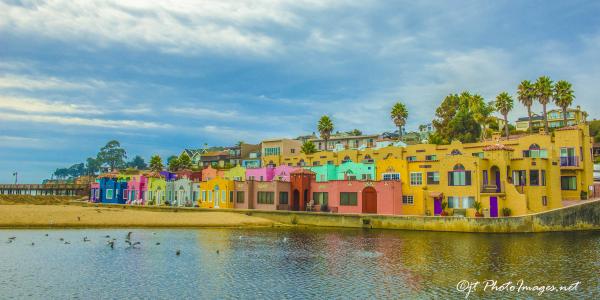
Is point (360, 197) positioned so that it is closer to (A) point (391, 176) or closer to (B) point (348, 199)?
(B) point (348, 199)

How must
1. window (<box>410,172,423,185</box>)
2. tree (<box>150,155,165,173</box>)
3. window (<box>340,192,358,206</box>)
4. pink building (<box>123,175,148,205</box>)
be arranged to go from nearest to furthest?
window (<box>410,172,423,185</box>) → window (<box>340,192,358,206</box>) → pink building (<box>123,175,148,205</box>) → tree (<box>150,155,165,173</box>)

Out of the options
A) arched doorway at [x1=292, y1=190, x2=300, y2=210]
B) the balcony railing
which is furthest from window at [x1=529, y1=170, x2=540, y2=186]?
arched doorway at [x1=292, y1=190, x2=300, y2=210]

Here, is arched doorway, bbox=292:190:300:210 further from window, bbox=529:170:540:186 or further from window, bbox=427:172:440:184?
window, bbox=529:170:540:186

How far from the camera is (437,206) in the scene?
6209 centimetres

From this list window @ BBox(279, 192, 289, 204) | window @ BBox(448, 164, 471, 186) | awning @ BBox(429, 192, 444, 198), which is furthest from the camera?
window @ BBox(279, 192, 289, 204)

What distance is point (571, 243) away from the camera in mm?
48125

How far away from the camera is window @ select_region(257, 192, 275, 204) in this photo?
73.9 metres

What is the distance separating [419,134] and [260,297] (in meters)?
112

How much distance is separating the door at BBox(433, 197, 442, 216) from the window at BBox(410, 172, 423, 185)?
3.30 metres

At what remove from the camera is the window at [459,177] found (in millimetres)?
59956

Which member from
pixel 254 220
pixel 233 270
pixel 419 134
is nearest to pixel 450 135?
pixel 419 134

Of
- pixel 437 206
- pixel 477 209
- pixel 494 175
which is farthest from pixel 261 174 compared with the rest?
pixel 494 175

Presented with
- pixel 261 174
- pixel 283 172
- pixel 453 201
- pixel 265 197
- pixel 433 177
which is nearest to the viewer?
pixel 453 201

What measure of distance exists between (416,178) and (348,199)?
32.2 feet
